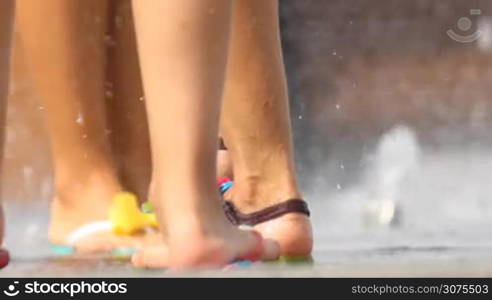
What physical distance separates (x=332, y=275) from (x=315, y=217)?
0.35m

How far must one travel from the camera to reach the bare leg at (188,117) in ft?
2.49

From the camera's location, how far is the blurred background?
45.7 inches

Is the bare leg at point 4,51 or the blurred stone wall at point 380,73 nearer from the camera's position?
the bare leg at point 4,51

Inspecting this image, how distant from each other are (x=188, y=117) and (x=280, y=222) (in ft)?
0.58

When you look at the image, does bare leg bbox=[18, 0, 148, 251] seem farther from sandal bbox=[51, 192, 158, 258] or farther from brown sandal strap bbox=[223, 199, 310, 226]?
brown sandal strap bbox=[223, 199, 310, 226]

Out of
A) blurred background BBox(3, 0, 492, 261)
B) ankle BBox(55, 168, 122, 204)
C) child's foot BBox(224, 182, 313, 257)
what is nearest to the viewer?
child's foot BBox(224, 182, 313, 257)

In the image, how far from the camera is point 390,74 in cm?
138

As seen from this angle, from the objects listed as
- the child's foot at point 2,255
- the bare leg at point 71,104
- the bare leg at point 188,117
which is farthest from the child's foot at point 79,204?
the bare leg at point 188,117

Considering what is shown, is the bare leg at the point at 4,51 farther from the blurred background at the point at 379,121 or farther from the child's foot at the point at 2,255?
the blurred background at the point at 379,121

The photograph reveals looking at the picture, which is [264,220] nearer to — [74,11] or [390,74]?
[74,11]

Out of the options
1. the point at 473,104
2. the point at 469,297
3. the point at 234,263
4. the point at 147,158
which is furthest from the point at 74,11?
the point at 473,104

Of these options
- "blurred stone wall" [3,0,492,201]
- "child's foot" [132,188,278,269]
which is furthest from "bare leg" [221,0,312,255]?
"blurred stone wall" [3,0,492,201]

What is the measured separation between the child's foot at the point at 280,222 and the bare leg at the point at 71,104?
0.43 feet

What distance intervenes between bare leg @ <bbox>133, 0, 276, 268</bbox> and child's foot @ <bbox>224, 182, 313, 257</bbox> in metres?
0.12
